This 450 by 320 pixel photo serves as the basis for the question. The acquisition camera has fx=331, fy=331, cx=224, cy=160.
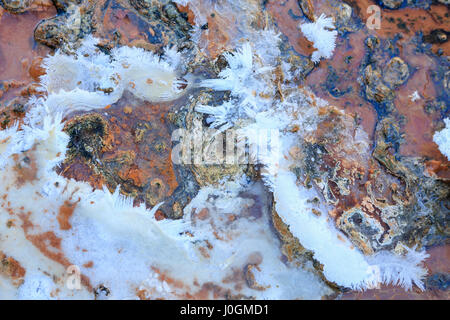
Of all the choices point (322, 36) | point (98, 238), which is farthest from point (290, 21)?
point (98, 238)

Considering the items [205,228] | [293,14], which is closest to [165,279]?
[205,228]

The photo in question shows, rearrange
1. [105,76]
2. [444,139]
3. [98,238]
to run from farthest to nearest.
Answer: [105,76] → [98,238] → [444,139]

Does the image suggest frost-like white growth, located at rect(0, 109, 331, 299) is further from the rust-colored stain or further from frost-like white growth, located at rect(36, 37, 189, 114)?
frost-like white growth, located at rect(36, 37, 189, 114)

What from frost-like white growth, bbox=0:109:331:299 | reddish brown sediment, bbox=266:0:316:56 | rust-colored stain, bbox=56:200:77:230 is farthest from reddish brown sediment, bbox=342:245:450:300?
rust-colored stain, bbox=56:200:77:230

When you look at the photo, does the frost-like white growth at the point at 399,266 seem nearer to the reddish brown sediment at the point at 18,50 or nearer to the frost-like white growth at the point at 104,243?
the frost-like white growth at the point at 104,243

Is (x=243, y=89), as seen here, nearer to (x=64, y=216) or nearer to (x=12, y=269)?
(x=64, y=216)

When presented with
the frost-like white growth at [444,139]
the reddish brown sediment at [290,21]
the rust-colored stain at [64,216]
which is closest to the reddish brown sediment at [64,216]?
the rust-colored stain at [64,216]
